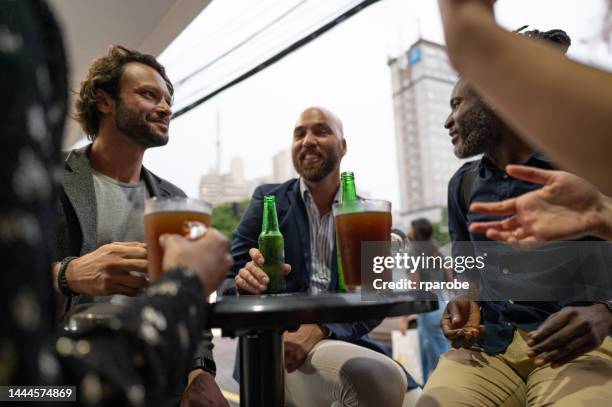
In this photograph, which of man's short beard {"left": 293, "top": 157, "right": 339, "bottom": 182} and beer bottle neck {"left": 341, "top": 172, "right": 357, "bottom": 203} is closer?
beer bottle neck {"left": 341, "top": 172, "right": 357, "bottom": 203}

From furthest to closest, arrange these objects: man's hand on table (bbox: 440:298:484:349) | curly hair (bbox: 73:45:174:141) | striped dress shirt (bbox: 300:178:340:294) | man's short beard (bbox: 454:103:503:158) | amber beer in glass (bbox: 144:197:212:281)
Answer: curly hair (bbox: 73:45:174:141) < striped dress shirt (bbox: 300:178:340:294) < man's short beard (bbox: 454:103:503:158) < man's hand on table (bbox: 440:298:484:349) < amber beer in glass (bbox: 144:197:212:281)

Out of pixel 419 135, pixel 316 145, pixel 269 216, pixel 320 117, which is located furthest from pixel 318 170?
pixel 419 135

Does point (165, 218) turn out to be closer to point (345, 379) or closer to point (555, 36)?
point (345, 379)

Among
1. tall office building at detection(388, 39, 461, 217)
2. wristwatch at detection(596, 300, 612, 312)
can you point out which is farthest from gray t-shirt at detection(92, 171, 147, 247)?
tall office building at detection(388, 39, 461, 217)

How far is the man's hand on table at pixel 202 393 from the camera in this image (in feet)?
4.55

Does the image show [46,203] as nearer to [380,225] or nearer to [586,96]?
[586,96]

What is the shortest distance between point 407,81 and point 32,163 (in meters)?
31.9

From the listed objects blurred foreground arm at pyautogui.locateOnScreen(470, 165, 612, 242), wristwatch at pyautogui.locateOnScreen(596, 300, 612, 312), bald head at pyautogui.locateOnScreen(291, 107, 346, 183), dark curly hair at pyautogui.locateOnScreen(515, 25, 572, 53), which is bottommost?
wristwatch at pyautogui.locateOnScreen(596, 300, 612, 312)

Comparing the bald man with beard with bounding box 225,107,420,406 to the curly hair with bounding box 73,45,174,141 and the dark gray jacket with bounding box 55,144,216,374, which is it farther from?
the curly hair with bounding box 73,45,174,141

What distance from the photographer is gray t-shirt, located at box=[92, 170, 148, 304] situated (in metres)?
1.67

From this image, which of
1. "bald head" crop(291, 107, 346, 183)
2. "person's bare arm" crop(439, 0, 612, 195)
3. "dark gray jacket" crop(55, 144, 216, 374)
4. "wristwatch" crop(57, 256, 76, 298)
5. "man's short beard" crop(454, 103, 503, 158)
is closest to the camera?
"person's bare arm" crop(439, 0, 612, 195)

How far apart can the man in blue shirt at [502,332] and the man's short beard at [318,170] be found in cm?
59

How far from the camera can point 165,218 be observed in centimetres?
92

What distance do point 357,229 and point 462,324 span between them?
0.61 meters
